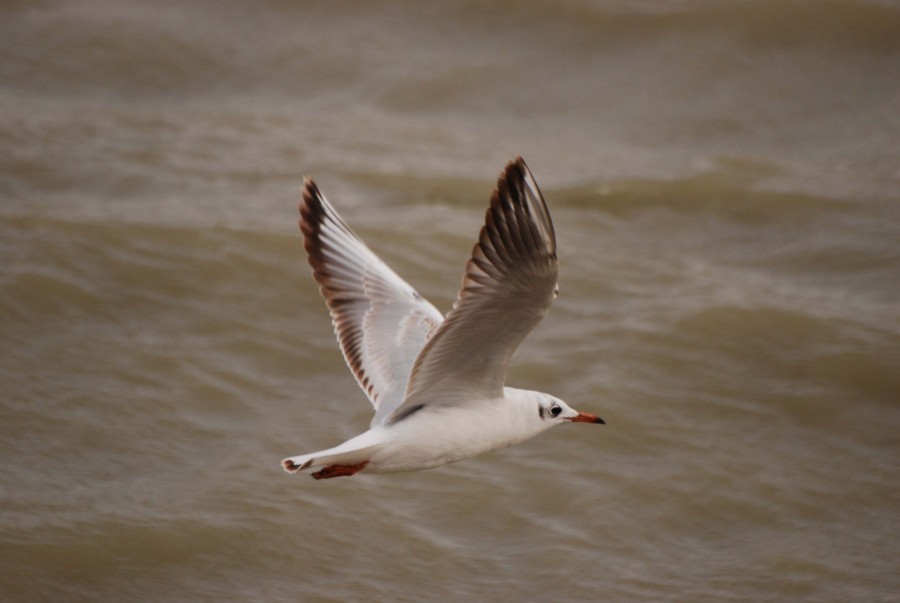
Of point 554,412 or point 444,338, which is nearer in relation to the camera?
point 444,338

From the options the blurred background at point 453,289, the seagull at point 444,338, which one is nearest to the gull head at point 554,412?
the seagull at point 444,338

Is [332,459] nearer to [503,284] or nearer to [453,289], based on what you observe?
[503,284]

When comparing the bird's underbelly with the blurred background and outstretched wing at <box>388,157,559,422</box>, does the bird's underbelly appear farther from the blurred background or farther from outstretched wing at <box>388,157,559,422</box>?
the blurred background

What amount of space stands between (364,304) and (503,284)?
1625 mm

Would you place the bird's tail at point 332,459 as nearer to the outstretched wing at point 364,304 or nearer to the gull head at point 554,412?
the outstretched wing at point 364,304

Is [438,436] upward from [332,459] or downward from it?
upward

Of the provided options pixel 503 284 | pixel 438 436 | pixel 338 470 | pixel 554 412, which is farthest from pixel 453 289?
pixel 503 284

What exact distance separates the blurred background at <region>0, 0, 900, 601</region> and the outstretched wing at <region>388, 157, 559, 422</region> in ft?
5.71

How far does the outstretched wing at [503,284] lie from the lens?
14.7ft

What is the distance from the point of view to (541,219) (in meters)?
4.46

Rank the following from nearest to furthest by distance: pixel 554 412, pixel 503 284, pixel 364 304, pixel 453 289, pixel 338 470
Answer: pixel 503 284, pixel 338 470, pixel 554 412, pixel 364 304, pixel 453 289

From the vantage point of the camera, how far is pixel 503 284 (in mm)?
4590

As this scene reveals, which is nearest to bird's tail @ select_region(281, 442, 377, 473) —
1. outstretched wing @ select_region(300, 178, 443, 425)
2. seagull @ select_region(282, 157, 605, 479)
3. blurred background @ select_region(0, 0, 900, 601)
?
seagull @ select_region(282, 157, 605, 479)

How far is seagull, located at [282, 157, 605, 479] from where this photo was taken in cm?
452
